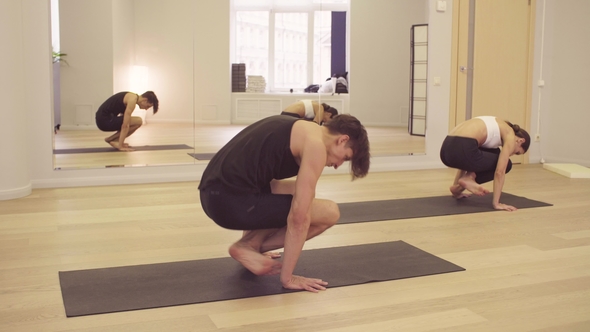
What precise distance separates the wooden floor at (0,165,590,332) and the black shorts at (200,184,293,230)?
1.00ft

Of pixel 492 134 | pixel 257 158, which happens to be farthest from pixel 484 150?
pixel 257 158

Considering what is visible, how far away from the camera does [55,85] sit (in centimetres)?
483

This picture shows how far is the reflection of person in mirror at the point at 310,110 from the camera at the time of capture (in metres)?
5.63

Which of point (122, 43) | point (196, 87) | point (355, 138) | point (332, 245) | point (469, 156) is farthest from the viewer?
point (196, 87)

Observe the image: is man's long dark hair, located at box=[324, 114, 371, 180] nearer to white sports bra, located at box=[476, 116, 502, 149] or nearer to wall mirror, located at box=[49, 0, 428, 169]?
white sports bra, located at box=[476, 116, 502, 149]

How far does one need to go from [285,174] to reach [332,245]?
90 cm

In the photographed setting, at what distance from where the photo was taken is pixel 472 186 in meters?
4.43

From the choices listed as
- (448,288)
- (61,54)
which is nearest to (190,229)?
(448,288)

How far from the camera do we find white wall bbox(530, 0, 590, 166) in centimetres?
641

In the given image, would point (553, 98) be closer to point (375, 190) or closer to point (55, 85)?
point (375, 190)

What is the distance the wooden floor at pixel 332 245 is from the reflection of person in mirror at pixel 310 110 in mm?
947

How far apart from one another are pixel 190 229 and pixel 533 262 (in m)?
1.88

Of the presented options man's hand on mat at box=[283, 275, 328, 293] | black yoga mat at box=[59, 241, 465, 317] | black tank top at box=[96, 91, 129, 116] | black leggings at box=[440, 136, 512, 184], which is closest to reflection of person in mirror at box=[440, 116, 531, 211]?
black leggings at box=[440, 136, 512, 184]

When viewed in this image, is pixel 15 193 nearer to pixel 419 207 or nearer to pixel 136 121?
pixel 136 121
